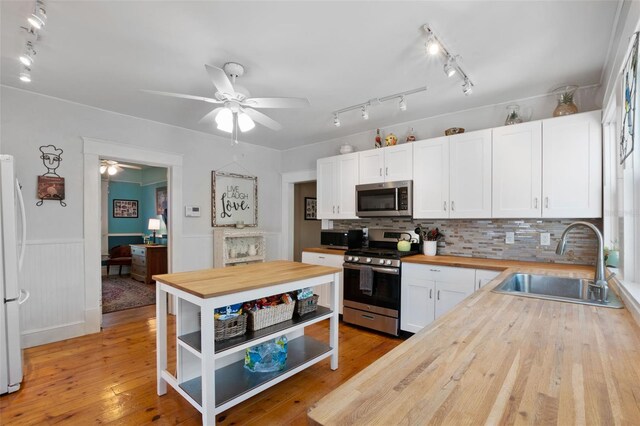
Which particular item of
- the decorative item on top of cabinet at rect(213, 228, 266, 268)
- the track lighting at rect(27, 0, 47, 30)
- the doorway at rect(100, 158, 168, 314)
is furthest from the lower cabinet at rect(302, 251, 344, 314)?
the doorway at rect(100, 158, 168, 314)

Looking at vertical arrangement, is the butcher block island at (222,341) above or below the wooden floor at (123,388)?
above

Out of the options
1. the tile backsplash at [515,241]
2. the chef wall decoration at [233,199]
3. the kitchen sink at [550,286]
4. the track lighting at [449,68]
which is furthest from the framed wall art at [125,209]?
the kitchen sink at [550,286]

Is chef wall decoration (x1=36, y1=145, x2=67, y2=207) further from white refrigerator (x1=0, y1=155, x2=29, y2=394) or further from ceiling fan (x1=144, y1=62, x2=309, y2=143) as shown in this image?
ceiling fan (x1=144, y1=62, x2=309, y2=143)

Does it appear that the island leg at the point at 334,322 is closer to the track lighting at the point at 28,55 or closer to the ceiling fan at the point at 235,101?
the ceiling fan at the point at 235,101

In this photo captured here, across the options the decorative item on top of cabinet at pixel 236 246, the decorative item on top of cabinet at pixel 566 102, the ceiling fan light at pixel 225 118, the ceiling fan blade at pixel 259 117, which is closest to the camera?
the ceiling fan light at pixel 225 118

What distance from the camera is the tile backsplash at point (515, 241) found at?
2.79 metres

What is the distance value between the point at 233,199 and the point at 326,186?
1.45 meters

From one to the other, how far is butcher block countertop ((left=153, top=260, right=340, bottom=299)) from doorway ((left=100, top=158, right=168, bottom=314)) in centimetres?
392

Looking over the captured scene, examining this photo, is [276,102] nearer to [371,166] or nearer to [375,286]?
[371,166]

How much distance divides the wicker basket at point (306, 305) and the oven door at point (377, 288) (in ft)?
3.56

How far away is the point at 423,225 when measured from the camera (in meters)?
3.77

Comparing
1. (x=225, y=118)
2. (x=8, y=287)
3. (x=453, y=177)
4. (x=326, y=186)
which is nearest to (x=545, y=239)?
(x=453, y=177)

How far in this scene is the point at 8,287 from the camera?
219 centimetres

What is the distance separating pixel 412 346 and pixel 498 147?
268 centimetres
